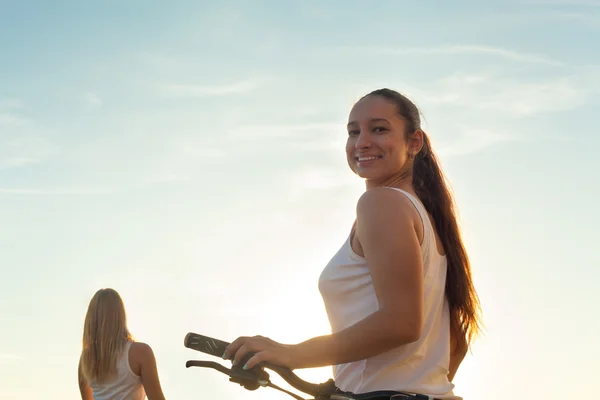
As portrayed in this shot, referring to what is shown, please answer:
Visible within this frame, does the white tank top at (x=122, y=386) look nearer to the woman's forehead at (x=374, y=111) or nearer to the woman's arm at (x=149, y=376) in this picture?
the woman's arm at (x=149, y=376)

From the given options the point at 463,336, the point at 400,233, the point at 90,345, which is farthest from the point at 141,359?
the point at 400,233

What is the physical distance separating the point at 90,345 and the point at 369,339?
21.4 ft

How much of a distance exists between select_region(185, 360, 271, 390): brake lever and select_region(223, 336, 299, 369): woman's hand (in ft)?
0.08

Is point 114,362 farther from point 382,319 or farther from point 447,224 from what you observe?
point 382,319

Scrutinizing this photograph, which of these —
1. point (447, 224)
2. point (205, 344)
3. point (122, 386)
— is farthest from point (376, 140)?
point (122, 386)

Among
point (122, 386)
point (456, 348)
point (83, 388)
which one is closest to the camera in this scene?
point (456, 348)

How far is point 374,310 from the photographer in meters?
3.11

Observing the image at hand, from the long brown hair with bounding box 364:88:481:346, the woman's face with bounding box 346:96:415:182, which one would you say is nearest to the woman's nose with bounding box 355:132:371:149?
the woman's face with bounding box 346:96:415:182

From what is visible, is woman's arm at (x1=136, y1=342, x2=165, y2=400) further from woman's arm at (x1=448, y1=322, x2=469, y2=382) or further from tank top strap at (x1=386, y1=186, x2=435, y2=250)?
tank top strap at (x1=386, y1=186, x2=435, y2=250)

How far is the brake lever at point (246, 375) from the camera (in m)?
2.78

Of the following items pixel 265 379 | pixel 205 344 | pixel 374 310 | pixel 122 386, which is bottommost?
pixel 265 379

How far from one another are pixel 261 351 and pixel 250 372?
3.3 inches

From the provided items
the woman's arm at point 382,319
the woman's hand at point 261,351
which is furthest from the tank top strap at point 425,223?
the woman's hand at point 261,351

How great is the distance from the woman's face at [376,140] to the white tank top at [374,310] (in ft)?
1.07
